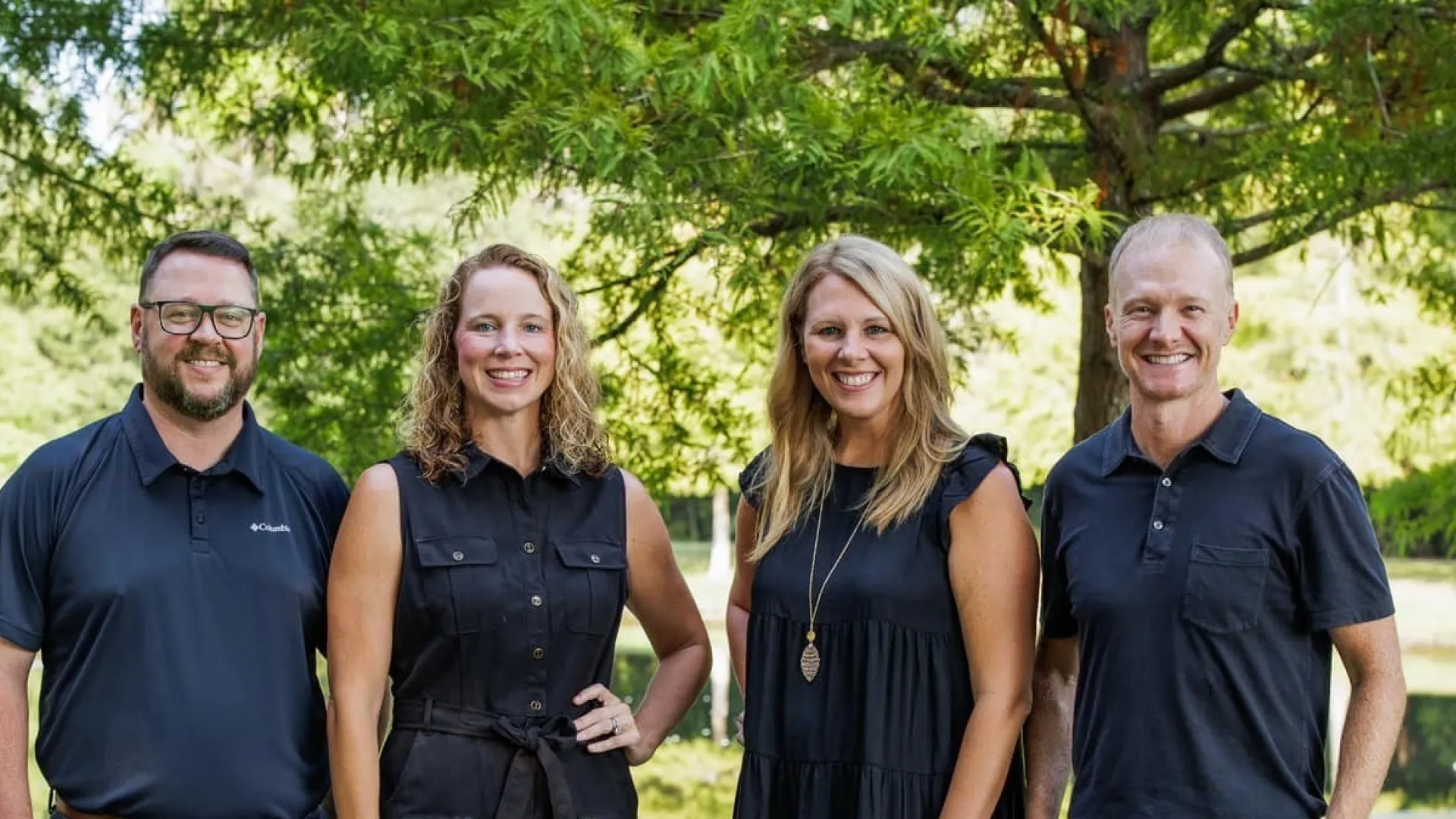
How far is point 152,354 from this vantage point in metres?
3.78

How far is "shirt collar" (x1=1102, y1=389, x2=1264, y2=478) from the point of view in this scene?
3404mm

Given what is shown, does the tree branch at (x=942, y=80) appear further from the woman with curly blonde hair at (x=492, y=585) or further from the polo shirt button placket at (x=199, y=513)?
the polo shirt button placket at (x=199, y=513)

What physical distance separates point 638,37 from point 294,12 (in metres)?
1.40

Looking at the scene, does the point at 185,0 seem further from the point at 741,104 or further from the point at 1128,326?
the point at 1128,326

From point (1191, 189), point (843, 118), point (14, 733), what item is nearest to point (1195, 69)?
point (1191, 189)

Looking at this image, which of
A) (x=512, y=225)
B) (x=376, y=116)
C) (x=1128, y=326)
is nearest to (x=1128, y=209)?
(x=376, y=116)

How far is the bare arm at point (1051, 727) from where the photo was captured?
12.3ft

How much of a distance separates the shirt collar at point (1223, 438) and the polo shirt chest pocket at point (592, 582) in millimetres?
1048

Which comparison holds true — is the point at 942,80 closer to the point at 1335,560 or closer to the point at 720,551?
the point at 1335,560

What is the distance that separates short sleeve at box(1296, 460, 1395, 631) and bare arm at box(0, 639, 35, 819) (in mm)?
2416

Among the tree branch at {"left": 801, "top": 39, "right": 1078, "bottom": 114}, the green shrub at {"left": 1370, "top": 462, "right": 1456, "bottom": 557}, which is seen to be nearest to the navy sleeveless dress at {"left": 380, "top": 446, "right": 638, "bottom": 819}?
the tree branch at {"left": 801, "top": 39, "right": 1078, "bottom": 114}

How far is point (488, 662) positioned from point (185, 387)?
84cm

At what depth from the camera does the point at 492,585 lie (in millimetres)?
3709

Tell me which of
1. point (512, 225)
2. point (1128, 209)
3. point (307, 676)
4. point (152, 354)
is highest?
point (512, 225)
